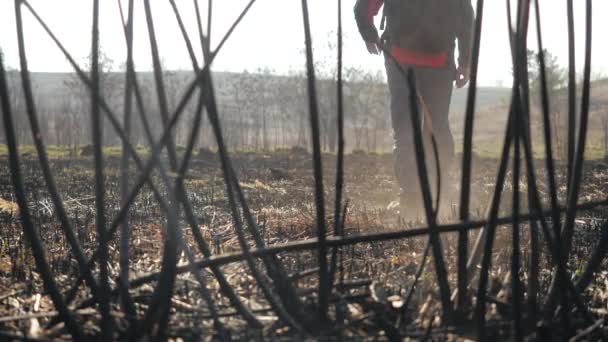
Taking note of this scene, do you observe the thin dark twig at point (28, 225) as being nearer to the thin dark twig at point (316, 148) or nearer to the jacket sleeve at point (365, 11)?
the thin dark twig at point (316, 148)

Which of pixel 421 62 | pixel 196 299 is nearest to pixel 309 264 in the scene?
pixel 196 299

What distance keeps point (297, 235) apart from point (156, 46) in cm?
131

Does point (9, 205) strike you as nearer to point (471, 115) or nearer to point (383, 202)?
point (383, 202)

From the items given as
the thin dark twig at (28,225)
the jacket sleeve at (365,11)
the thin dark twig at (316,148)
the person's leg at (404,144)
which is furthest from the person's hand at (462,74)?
the thin dark twig at (28,225)

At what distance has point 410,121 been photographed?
2938 millimetres

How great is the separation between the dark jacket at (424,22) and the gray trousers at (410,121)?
12cm

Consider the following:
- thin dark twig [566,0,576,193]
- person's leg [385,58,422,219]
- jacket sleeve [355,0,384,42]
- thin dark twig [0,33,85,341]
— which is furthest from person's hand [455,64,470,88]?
thin dark twig [0,33,85,341]

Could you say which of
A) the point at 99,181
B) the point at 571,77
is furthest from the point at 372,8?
the point at 99,181

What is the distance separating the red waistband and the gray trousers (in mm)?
62

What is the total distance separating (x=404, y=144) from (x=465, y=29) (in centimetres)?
62

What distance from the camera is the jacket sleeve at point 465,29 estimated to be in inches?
109

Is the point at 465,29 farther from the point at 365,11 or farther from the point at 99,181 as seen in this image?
the point at 99,181

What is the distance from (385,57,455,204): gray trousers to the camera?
285 centimetres

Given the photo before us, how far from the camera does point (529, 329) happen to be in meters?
1.01
